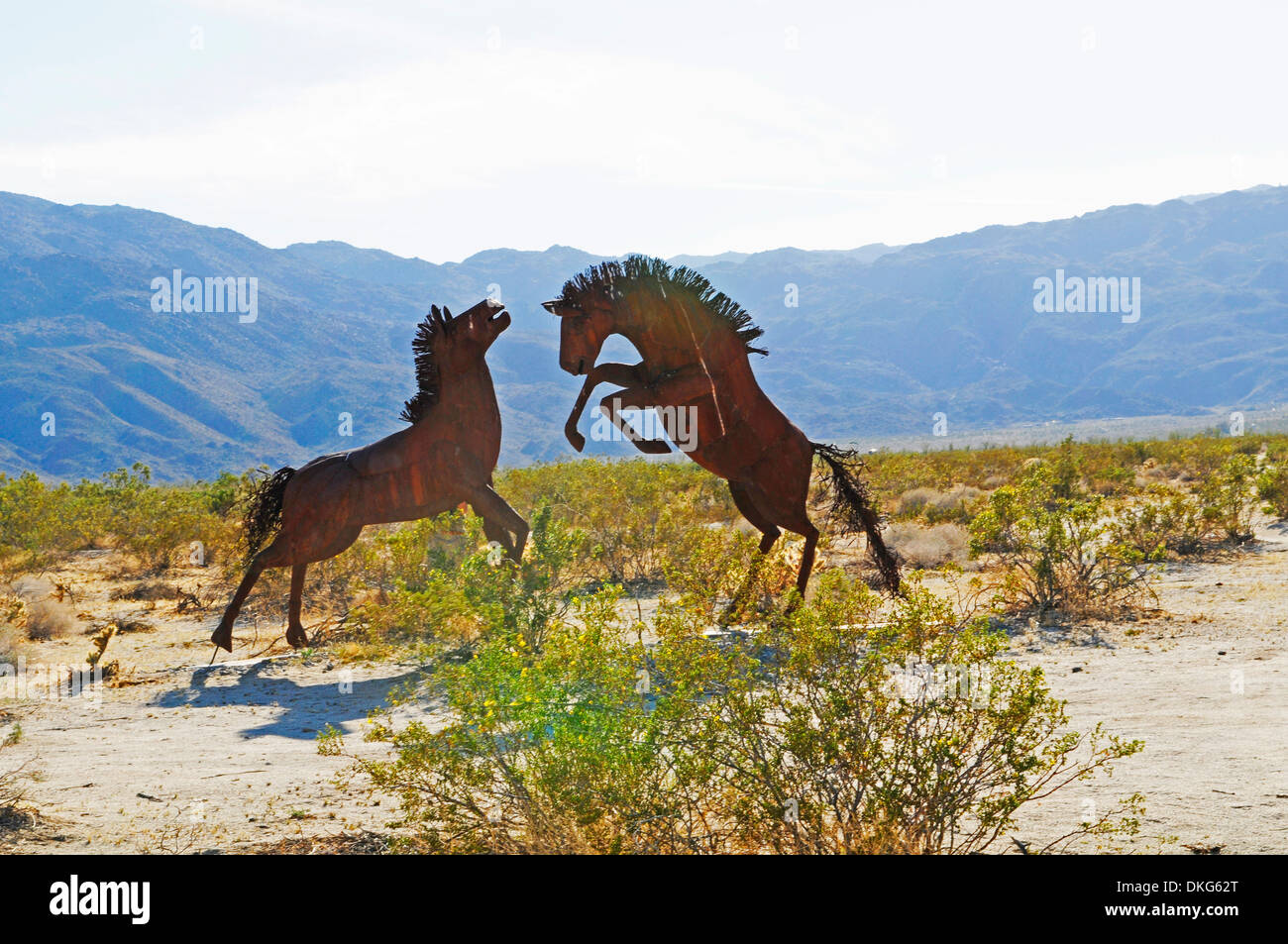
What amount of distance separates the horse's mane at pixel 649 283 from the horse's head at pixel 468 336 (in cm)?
102

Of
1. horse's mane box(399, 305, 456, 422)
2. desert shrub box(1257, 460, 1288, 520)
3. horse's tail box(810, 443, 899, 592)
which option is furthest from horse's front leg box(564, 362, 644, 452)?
desert shrub box(1257, 460, 1288, 520)

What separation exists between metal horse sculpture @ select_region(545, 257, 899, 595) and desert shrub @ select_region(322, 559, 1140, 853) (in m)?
3.36

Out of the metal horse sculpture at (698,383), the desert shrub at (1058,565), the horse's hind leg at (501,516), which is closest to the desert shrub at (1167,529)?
the desert shrub at (1058,565)

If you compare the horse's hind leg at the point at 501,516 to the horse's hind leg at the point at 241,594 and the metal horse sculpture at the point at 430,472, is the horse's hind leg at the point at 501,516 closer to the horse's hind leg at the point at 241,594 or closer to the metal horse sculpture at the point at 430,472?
the metal horse sculpture at the point at 430,472

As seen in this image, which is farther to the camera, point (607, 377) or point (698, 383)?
point (607, 377)

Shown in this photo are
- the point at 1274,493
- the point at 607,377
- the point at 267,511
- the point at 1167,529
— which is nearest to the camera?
the point at 607,377

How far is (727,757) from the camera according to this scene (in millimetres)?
4289

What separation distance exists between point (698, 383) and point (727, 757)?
441 cm

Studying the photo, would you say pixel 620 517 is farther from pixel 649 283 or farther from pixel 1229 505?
pixel 1229 505

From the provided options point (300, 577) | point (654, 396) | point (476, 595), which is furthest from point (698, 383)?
point (300, 577)

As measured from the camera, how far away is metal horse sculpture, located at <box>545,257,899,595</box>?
8.16 meters
